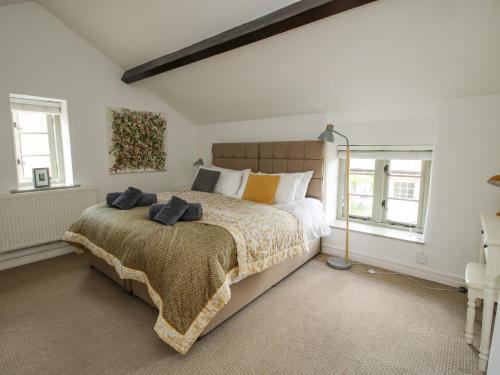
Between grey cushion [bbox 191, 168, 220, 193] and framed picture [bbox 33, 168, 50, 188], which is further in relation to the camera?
grey cushion [bbox 191, 168, 220, 193]

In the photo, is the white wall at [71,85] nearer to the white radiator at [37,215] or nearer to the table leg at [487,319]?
the white radiator at [37,215]

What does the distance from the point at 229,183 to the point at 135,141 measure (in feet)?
5.22

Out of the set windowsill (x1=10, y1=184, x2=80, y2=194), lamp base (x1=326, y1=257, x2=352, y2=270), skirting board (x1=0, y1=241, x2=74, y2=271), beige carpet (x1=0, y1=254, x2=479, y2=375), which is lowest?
beige carpet (x1=0, y1=254, x2=479, y2=375)

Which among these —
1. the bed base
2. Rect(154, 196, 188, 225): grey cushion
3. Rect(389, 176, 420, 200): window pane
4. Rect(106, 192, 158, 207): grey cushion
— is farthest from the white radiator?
Rect(389, 176, 420, 200): window pane

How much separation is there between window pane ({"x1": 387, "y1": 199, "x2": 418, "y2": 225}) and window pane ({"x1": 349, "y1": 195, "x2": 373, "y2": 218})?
227 millimetres

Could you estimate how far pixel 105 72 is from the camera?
363 centimetres

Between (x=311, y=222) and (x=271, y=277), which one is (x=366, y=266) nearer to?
(x=311, y=222)

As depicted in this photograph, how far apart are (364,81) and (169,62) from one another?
84.0 inches


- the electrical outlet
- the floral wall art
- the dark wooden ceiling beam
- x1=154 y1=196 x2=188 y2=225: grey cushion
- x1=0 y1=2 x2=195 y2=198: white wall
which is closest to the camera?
the dark wooden ceiling beam

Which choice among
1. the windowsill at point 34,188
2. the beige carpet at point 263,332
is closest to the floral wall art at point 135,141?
the windowsill at point 34,188

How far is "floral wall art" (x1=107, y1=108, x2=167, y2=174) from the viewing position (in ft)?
12.4

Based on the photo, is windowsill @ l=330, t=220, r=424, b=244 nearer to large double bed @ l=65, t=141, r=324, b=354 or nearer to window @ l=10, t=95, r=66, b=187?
large double bed @ l=65, t=141, r=324, b=354

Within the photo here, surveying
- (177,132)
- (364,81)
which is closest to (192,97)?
(177,132)

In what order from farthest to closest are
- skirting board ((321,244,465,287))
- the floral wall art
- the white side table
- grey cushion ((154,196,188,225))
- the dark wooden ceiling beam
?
the floral wall art, skirting board ((321,244,465,287)), grey cushion ((154,196,188,225)), the dark wooden ceiling beam, the white side table
